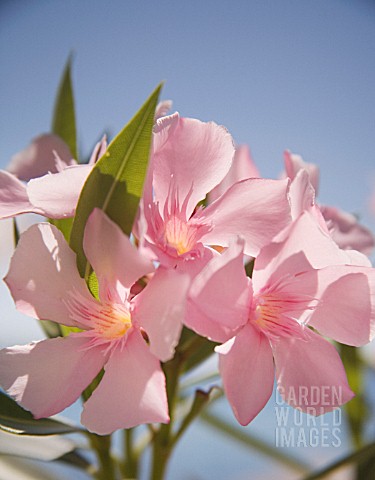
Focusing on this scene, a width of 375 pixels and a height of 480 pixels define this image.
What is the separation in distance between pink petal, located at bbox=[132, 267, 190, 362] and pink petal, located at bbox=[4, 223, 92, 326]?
9cm

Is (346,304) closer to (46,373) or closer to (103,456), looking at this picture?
(46,373)

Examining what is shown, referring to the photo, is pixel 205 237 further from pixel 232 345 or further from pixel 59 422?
pixel 59 422

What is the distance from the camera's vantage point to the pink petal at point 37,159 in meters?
0.76

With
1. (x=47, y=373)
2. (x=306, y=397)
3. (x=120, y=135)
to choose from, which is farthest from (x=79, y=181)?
(x=306, y=397)

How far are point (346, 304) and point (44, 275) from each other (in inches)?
11.3

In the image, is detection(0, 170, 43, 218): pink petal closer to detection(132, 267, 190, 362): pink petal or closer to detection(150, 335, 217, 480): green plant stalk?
detection(132, 267, 190, 362): pink petal

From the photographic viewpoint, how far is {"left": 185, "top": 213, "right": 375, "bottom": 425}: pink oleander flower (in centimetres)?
49

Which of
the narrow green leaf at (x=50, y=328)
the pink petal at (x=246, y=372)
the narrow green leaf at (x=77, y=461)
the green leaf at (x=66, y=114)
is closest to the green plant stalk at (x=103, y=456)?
the narrow green leaf at (x=77, y=461)

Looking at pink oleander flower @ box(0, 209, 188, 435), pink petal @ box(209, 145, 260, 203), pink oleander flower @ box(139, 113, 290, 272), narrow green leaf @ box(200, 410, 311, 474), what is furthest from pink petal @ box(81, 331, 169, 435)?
narrow green leaf @ box(200, 410, 311, 474)

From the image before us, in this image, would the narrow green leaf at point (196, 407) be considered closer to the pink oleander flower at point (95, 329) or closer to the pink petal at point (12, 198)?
the pink oleander flower at point (95, 329)

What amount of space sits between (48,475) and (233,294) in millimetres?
852

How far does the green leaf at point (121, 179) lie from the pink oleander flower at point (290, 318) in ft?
0.36

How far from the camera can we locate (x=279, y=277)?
521mm

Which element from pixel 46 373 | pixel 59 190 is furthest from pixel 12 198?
pixel 46 373
